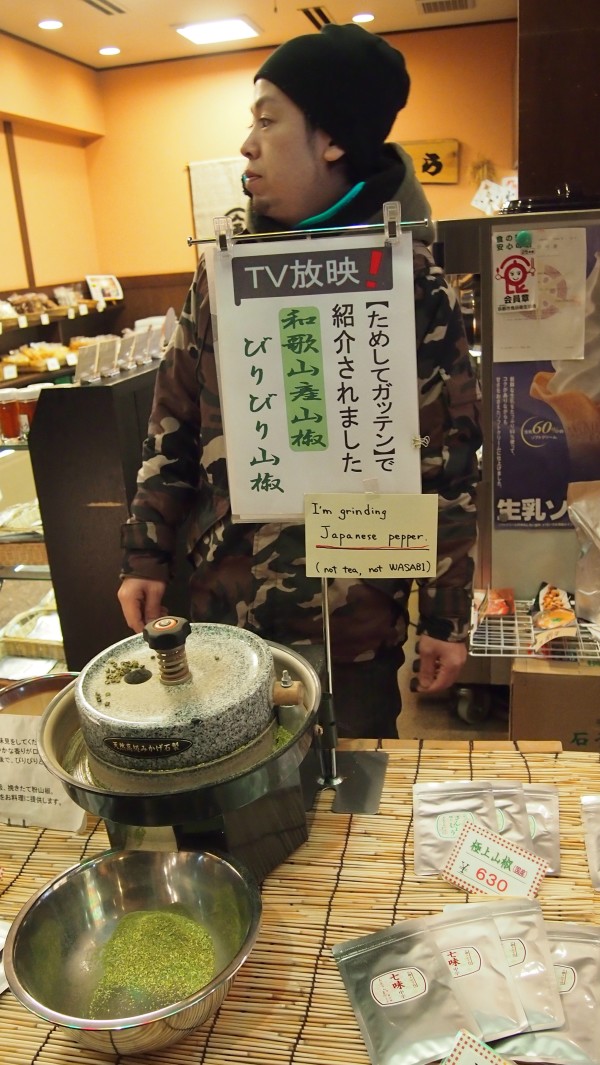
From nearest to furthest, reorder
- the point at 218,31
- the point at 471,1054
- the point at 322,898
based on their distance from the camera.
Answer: the point at 471,1054, the point at 322,898, the point at 218,31

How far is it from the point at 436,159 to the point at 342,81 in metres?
5.22

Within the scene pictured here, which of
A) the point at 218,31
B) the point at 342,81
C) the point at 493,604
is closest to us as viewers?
the point at 342,81

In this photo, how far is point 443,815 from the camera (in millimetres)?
1051

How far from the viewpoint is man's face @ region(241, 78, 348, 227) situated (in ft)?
4.17

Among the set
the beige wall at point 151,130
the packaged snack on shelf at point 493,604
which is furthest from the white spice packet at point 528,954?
the beige wall at point 151,130

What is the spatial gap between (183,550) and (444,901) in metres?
1.51

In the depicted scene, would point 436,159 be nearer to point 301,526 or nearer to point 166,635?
point 301,526

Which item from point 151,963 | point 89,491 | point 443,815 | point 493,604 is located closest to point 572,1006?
point 443,815

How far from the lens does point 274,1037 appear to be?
0.80 meters

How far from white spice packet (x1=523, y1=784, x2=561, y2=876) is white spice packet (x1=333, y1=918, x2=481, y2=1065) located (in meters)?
0.19

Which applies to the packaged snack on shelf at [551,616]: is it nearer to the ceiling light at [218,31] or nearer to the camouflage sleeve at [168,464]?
the camouflage sleeve at [168,464]

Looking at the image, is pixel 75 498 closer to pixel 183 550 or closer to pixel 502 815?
pixel 183 550

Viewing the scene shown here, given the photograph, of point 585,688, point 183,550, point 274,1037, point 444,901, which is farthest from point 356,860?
point 183,550

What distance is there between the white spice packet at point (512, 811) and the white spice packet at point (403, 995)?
183mm
